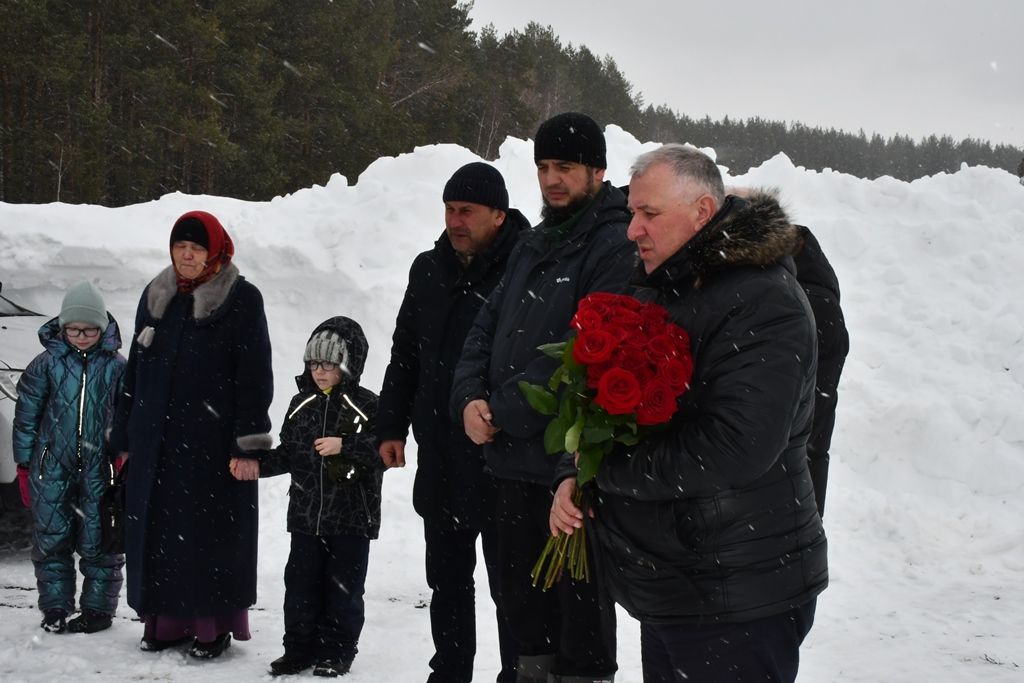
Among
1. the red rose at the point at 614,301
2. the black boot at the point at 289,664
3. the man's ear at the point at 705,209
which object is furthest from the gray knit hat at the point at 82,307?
the man's ear at the point at 705,209

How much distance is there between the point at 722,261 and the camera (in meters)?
2.72

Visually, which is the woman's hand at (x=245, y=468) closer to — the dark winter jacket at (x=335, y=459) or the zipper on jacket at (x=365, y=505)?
the dark winter jacket at (x=335, y=459)

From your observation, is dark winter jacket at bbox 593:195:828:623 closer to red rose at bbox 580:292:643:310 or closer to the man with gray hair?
the man with gray hair

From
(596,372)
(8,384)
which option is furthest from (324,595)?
(8,384)

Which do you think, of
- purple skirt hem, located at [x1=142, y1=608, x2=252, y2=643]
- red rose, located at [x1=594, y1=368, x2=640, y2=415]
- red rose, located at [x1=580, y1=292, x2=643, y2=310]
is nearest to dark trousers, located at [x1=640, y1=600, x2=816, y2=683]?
red rose, located at [x1=594, y1=368, x2=640, y2=415]

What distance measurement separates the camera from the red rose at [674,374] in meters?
2.59

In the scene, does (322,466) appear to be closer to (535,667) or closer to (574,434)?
(535,667)

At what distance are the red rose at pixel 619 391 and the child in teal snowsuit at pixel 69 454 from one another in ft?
12.3

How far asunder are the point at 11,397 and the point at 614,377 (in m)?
5.48

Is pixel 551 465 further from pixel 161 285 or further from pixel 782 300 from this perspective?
pixel 161 285

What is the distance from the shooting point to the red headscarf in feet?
16.6

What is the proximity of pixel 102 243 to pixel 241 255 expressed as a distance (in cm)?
128

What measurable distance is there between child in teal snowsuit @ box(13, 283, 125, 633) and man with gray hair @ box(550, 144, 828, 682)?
3.69 metres

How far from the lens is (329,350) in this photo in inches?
201
